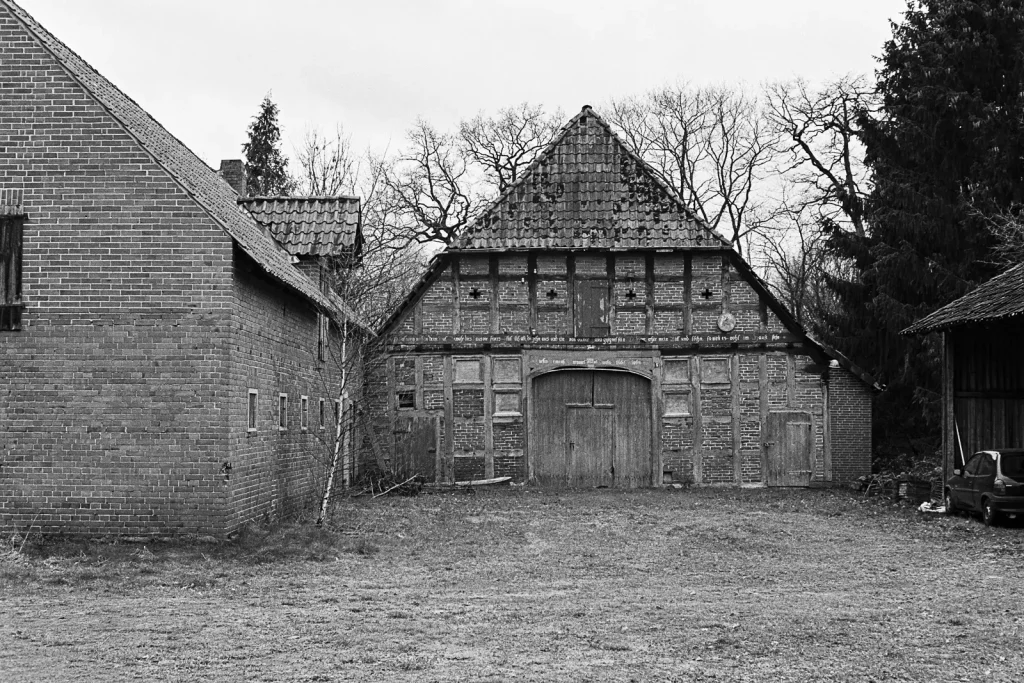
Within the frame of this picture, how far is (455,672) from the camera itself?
7621 mm

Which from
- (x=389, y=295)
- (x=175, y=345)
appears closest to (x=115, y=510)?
(x=175, y=345)

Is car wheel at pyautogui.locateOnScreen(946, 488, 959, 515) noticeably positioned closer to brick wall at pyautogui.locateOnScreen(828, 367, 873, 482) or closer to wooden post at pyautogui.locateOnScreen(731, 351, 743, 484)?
brick wall at pyautogui.locateOnScreen(828, 367, 873, 482)

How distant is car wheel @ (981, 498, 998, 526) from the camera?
55.2 ft

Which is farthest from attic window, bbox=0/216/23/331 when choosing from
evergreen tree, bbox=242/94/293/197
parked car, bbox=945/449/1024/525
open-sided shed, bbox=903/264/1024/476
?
evergreen tree, bbox=242/94/293/197

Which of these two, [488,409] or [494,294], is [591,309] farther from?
[488,409]

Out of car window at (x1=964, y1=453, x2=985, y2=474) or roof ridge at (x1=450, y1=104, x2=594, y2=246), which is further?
roof ridge at (x1=450, y1=104, x2=594, y2=246)

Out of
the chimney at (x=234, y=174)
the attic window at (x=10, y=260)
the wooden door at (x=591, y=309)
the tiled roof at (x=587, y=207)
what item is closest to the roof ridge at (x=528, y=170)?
the tiled roof at (x=587, y=207)

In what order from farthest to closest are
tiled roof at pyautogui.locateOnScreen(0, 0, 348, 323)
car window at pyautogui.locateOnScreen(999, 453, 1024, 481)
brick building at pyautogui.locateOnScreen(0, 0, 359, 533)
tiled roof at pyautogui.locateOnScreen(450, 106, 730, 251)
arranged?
1. tiled roof at pyautogui.locateOnScreen(450, 106, 730, 251)
2. car window at pyautogui.locateOnScreen(999, 453, 1024, 481)
3. tiled roof at pyautogui.locateOnScreen(0, 0, 348, 323)
4. brick building at pyautogui.locateOnScreen(0, 0, 359, 533)

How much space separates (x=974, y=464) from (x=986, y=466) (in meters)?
0.58

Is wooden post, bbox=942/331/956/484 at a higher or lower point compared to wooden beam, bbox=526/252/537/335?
lower

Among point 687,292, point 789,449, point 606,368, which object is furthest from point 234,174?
point 789,449

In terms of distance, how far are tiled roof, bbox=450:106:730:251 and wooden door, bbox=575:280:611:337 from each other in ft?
3.07

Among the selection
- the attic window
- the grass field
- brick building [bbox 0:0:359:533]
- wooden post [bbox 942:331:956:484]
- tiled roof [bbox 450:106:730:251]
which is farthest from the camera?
tiled roof [bbox 450:106:730:251]

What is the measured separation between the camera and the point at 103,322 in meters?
14.0
